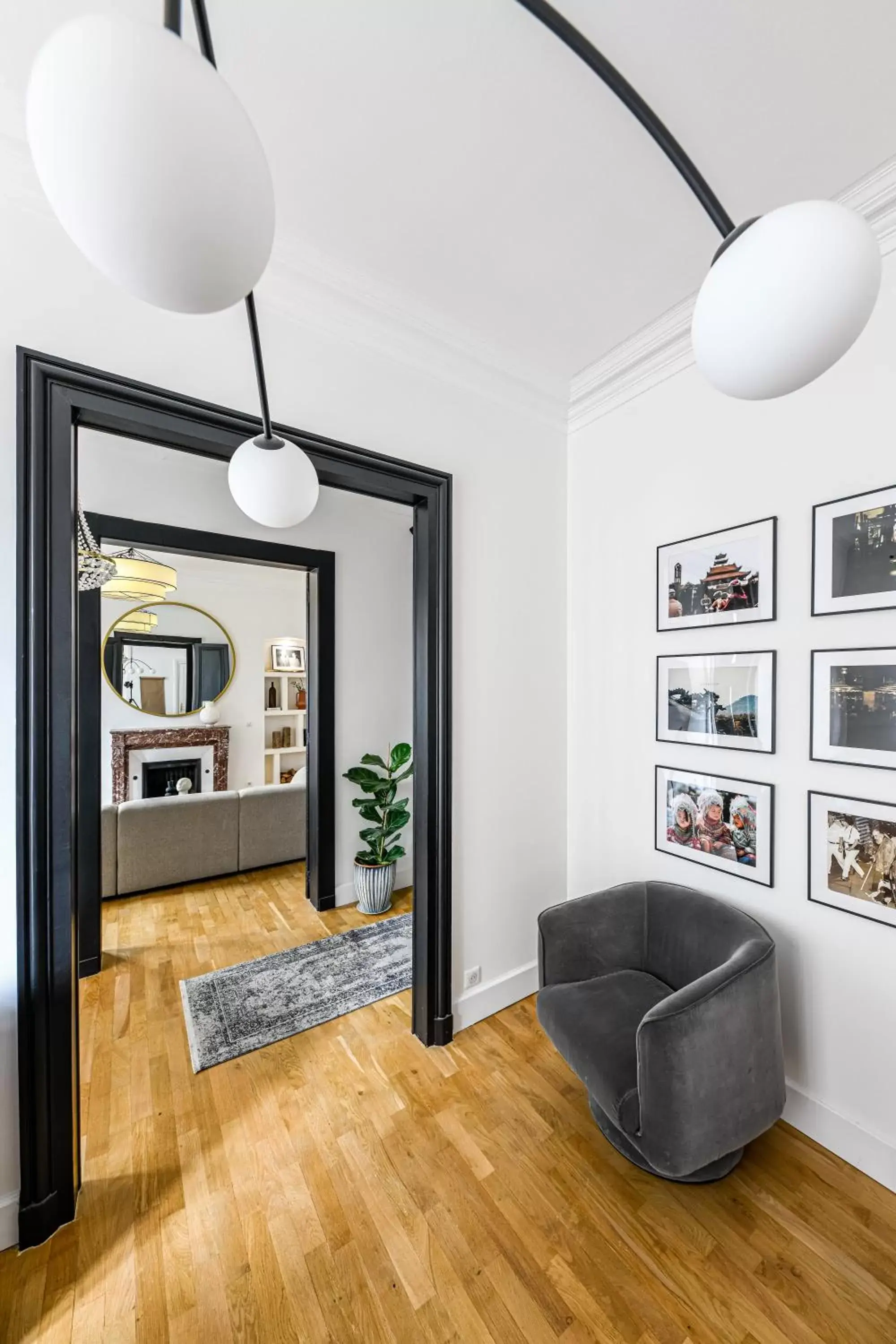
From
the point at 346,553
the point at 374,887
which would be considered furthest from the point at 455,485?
the point at 374,887

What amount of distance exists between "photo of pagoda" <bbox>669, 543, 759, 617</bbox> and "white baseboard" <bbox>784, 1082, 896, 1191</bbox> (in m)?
1.62

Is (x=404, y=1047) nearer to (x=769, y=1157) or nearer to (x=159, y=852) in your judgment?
(x=769, y=1157)

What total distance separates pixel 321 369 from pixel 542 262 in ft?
2.75

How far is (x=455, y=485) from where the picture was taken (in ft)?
7.10

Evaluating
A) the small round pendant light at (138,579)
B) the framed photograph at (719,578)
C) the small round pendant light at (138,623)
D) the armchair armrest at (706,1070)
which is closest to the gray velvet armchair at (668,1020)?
the armchair armrest at (706,1070)

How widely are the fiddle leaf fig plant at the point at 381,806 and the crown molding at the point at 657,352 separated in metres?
2.25

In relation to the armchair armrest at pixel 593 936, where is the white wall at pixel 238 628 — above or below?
above

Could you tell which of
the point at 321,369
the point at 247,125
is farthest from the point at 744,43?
the point at 247,125

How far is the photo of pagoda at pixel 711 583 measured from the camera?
6.11 ft

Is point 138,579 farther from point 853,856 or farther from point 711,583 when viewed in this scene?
point 853,856

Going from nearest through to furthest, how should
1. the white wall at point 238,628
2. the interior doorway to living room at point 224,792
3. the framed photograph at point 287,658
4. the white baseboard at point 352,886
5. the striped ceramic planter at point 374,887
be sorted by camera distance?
the interior doorway to living room at point 224,792, the striped ceramic planter at point 374,887, the white baseboard at point 352,886, the white wall at point 238,628, the framed photograph at point 287,658

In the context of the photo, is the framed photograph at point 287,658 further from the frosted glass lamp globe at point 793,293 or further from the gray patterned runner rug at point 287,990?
the frosted glass lamp globe at point 793,293

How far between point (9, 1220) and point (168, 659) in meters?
4.58

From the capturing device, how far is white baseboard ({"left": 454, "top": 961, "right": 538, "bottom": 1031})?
2.19 m
